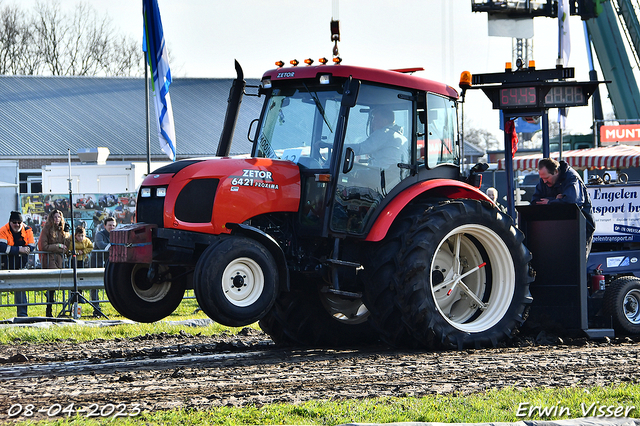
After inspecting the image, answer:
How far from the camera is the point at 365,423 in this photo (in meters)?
4.67

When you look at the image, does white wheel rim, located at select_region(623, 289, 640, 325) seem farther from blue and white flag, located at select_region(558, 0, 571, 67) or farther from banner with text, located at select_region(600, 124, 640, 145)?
banner with text, located at select_region(600, 124, 640, 145)

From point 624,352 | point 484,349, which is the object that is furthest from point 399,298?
point 624,352

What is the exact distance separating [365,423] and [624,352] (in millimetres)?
4162

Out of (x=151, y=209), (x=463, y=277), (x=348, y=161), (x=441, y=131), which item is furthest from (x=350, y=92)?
(x=463, y=277)

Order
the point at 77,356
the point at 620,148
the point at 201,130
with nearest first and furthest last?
the point at 77,356, the point at 620,148, the point at 201,130

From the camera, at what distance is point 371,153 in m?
7.82

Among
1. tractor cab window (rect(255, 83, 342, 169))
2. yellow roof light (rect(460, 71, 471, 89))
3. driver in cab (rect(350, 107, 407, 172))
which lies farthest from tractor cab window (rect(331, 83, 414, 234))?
yellow roof light (rect(460, 71, 471, 89))

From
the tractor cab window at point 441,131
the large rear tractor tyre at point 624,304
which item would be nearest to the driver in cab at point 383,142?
the tractor cab window at point 441,131

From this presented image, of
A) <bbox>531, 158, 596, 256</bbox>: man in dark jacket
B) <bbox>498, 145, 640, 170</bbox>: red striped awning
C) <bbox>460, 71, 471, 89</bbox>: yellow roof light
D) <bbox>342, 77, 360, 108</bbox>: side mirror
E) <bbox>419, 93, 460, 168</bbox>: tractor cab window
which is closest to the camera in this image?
<bbox>342, 77, 360, 108</bbox>: side mirror

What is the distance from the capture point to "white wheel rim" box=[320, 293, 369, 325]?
866 cm

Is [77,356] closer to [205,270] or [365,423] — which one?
[205,270]

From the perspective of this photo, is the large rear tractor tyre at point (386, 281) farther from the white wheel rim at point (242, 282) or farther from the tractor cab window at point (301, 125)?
the white wheel rim at point (242, 282)

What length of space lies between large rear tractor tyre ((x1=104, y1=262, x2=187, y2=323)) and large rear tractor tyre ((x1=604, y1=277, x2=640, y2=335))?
5.16 metres

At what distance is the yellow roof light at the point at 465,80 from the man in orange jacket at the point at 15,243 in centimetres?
887
